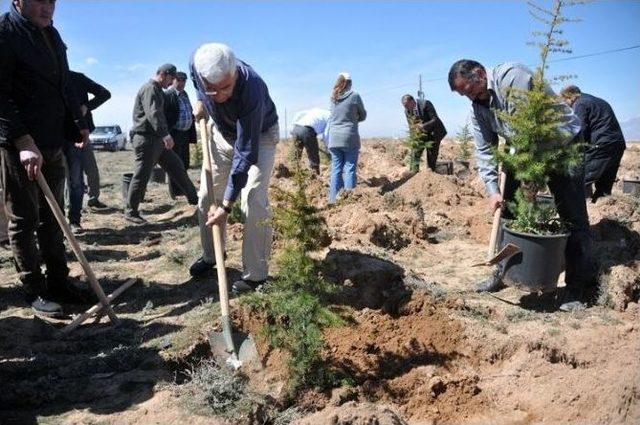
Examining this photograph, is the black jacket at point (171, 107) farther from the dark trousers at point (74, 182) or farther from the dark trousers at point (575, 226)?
the dark trousers at point (575, 226)

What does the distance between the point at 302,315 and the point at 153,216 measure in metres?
5.73

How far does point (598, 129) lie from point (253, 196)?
4782mm

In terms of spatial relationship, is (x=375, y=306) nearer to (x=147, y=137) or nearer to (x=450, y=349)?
(x=450, y=349)

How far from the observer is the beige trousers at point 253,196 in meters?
3.86

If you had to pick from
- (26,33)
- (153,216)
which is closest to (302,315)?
(26,33)

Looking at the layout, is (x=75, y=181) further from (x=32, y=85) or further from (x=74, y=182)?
(x=32, y=85)

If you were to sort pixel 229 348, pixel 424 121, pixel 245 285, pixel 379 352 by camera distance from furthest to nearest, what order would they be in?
pixel 424 121 < pixel 245 285 < pixel 379 352 < pixel 229 348

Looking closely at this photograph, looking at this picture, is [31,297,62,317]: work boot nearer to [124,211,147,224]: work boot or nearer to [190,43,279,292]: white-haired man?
[190,43,279,292]: white-haired man

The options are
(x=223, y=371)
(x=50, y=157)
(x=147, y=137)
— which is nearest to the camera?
(x=223, y=371)

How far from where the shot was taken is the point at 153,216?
7.95 meters

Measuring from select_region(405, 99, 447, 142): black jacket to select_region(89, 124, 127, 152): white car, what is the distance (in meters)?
17.2

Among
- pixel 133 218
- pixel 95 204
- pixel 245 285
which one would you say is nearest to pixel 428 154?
pixel 133 218

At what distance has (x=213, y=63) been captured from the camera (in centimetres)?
315

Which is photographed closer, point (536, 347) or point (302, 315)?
point (302, 315)
